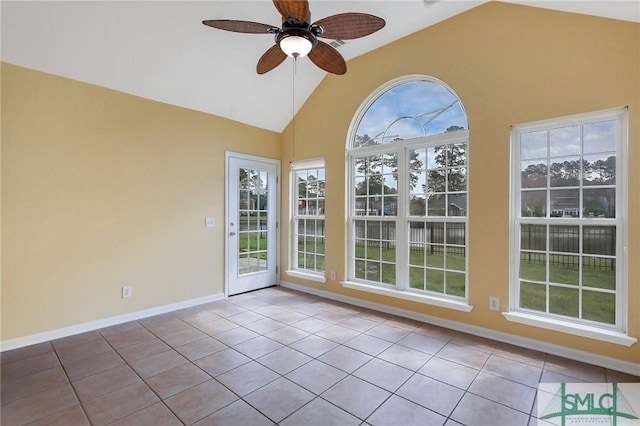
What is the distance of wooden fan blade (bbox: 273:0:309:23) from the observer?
175 cm

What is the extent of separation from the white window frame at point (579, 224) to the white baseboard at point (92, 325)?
3.76m

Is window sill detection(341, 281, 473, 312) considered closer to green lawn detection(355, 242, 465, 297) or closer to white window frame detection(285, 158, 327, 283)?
green lawn detection(355, 242, 465, 297)

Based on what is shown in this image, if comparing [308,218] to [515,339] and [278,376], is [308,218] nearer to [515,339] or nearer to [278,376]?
[278,376]

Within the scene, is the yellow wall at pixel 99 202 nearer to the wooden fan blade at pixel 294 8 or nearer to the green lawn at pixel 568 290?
the wooden fan blade at pixel 294 8

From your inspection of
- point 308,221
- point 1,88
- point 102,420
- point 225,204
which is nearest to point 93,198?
point 1,88

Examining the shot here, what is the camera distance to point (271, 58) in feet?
8.14

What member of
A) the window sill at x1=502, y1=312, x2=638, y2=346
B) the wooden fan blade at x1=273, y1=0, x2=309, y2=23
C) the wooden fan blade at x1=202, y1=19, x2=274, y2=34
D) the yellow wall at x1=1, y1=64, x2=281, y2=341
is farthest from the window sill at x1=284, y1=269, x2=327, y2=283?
the wooden fan blade at x1=273, y1=0, x2=309, y2=23

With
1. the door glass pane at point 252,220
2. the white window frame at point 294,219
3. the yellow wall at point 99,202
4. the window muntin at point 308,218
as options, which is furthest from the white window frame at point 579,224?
the yellow wall at point 99,202

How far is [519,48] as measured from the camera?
2.84m

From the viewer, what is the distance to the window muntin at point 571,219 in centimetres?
252

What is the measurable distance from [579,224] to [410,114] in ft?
6.75

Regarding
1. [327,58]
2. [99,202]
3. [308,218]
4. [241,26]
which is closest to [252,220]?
[308,218]

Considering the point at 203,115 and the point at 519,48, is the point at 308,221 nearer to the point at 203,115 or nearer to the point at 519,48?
the point at 203,115

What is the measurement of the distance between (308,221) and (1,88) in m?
3.71
